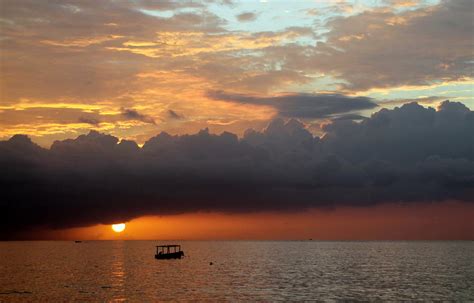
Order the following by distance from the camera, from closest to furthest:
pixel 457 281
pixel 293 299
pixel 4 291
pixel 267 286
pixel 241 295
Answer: pixel 293 299 < pixel 241 295 < pixel 4 291 < pixel 267 286 < pixel 457 281

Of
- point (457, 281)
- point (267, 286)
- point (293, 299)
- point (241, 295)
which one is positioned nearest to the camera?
point (293, 299)

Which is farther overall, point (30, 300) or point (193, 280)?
point (193, 280)

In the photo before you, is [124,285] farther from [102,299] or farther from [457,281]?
[457,281]

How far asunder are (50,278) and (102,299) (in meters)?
46.6

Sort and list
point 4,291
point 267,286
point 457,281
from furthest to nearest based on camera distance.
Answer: point 457,281 → point 267,286 → point 4,291

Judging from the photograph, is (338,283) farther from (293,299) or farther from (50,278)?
(50,278)

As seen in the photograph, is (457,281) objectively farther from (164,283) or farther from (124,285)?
(124,285)

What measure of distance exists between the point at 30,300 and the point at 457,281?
9157cm

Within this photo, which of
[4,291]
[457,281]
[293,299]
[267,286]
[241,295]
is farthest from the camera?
[457,281]

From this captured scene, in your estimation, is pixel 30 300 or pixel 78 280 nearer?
pixel 30 300

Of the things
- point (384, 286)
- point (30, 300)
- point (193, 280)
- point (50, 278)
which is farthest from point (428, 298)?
point (50, 278)

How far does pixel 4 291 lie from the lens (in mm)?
106125

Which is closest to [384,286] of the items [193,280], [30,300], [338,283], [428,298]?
[338,283]

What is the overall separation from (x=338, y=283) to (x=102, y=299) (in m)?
52.1
